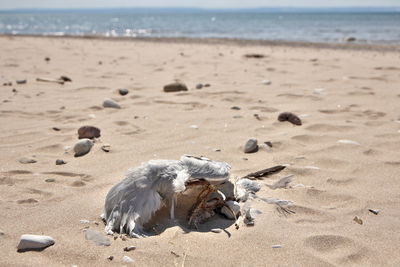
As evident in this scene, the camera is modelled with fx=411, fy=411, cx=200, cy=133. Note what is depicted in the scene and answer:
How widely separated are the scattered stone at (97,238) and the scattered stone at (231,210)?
55 cm

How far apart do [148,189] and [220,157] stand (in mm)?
909

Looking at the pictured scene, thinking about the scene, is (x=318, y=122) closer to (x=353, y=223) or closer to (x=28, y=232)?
(x=353, y=223)

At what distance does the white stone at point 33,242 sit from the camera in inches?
63.7

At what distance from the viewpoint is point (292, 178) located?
2.34 m

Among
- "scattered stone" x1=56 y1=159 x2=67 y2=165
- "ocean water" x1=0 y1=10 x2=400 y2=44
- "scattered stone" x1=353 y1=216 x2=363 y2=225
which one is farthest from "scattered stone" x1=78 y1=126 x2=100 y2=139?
"scattered stone" x1=353 y1=216 x2=363 y2=225

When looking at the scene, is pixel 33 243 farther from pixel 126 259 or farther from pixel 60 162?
pixel 60 162

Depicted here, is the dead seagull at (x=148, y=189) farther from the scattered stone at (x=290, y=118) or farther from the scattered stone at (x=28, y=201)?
the scattered stone at (x=290, y=118)

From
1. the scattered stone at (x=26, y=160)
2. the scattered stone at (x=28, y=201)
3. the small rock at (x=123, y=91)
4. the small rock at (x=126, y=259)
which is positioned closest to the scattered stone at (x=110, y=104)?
the small rock at (x=123, y=91)

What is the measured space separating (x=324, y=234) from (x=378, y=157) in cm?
116

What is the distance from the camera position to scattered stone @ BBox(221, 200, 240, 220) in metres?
1.92

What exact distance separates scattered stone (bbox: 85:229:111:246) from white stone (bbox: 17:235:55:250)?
15 centimetres

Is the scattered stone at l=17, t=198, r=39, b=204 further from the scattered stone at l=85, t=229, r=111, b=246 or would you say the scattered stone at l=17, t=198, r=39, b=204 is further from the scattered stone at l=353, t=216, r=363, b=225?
the scattered stone at l=353, t=216, r=363, b=225

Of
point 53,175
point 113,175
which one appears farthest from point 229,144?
point 53,175

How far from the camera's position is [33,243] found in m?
1.63
